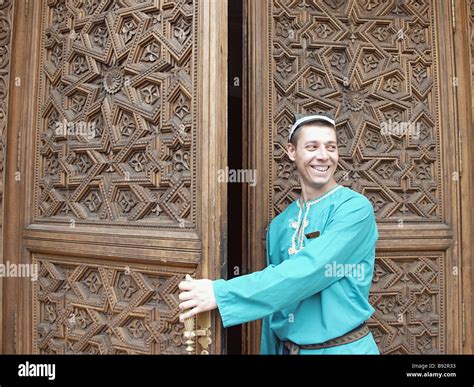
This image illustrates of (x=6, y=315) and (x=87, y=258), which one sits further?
(x=6, y=315)

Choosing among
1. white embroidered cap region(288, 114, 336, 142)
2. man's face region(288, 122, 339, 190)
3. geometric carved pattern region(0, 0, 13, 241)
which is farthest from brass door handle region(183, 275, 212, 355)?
geometric carved pattern region(0, 0, 13, 241)

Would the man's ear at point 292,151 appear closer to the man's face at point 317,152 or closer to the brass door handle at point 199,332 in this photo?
the man's face at point 317,152

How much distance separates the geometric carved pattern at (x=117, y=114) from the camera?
1.51 m

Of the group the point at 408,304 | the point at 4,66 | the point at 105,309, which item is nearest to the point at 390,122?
the point at 408,304

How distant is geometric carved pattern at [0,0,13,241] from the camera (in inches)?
76.9

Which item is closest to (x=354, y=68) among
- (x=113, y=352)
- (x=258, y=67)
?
(x=258, y=67)

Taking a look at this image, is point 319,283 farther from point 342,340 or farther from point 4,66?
point 4,66

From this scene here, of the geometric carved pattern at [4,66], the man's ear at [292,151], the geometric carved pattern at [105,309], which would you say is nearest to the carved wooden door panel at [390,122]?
the man's ear at [292,151]

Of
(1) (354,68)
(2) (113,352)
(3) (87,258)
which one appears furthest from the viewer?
(1) (354,68)

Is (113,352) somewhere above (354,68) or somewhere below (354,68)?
below

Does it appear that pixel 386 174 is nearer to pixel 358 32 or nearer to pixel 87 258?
pixel 358 32

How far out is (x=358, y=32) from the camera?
191 centimetres
